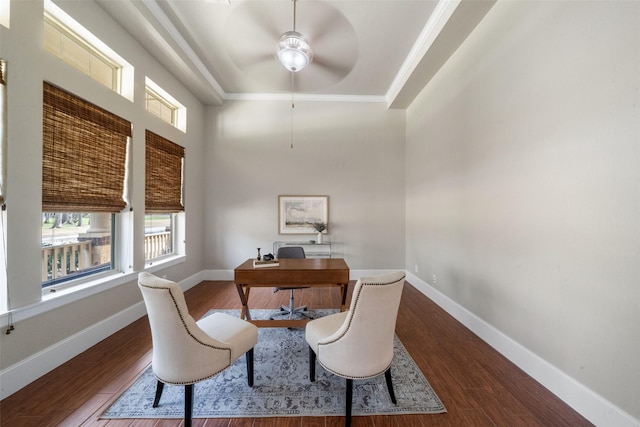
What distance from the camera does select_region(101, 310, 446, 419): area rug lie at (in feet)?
4.78

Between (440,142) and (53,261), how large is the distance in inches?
174

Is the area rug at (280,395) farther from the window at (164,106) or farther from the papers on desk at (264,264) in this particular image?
the window at (164,106)

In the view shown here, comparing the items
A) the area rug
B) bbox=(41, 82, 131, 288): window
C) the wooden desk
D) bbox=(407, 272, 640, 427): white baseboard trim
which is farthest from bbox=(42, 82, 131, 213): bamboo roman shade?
bbox=(407, 272, 640, 427): white baseboard trim

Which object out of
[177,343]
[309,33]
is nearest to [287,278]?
[177,343]

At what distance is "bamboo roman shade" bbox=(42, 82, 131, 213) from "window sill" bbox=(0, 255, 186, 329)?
0.71 meters

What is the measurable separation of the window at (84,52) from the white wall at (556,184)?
3871mm

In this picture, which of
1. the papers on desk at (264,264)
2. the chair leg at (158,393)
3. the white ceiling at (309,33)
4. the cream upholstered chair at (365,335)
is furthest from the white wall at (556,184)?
the chair leg at (158,393)

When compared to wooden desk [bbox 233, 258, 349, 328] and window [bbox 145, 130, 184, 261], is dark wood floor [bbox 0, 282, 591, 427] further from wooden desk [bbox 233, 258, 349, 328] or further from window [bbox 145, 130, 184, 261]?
window [bbox 145, 130, 184, 261]

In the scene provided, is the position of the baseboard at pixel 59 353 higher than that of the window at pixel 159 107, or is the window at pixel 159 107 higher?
the window at pixel 159 107

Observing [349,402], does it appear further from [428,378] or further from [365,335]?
[428,378]

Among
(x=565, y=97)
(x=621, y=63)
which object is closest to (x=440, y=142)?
(x=565, y=97)

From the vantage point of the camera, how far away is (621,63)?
1280 mm

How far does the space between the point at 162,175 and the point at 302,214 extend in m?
2.28

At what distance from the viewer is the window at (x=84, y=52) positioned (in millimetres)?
1891
